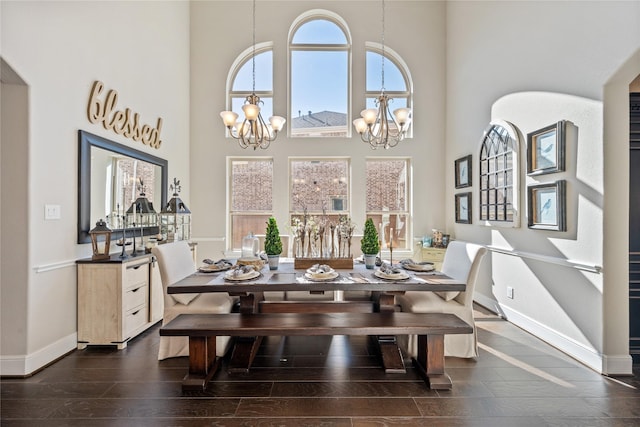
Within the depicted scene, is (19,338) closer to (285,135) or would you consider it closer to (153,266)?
(153,266)

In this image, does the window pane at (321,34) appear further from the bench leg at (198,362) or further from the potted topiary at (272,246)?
the bench leg at (198,362)

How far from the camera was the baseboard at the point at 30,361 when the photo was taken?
2365mm

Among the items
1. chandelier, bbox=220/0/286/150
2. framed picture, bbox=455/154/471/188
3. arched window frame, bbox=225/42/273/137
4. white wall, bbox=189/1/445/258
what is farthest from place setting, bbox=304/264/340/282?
arched window frame, bbox=225/42/273/137

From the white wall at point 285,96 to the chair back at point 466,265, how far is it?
2.21 m

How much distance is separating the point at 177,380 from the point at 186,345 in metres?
0.38

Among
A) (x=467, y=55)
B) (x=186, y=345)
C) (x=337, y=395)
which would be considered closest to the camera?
(x=337, y=395)

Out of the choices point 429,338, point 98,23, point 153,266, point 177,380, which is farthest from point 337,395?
point 98,23

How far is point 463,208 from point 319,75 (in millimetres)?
3143

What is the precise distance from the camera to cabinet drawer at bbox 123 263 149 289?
2.94 meters

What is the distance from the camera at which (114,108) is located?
11.2 feet

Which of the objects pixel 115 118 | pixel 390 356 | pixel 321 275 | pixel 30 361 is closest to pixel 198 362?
pixel 321 275

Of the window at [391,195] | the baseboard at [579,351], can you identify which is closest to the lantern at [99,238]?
the window at [391,195]

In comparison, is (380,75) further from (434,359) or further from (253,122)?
(434,359)

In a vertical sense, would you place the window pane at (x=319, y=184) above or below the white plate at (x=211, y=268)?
above
